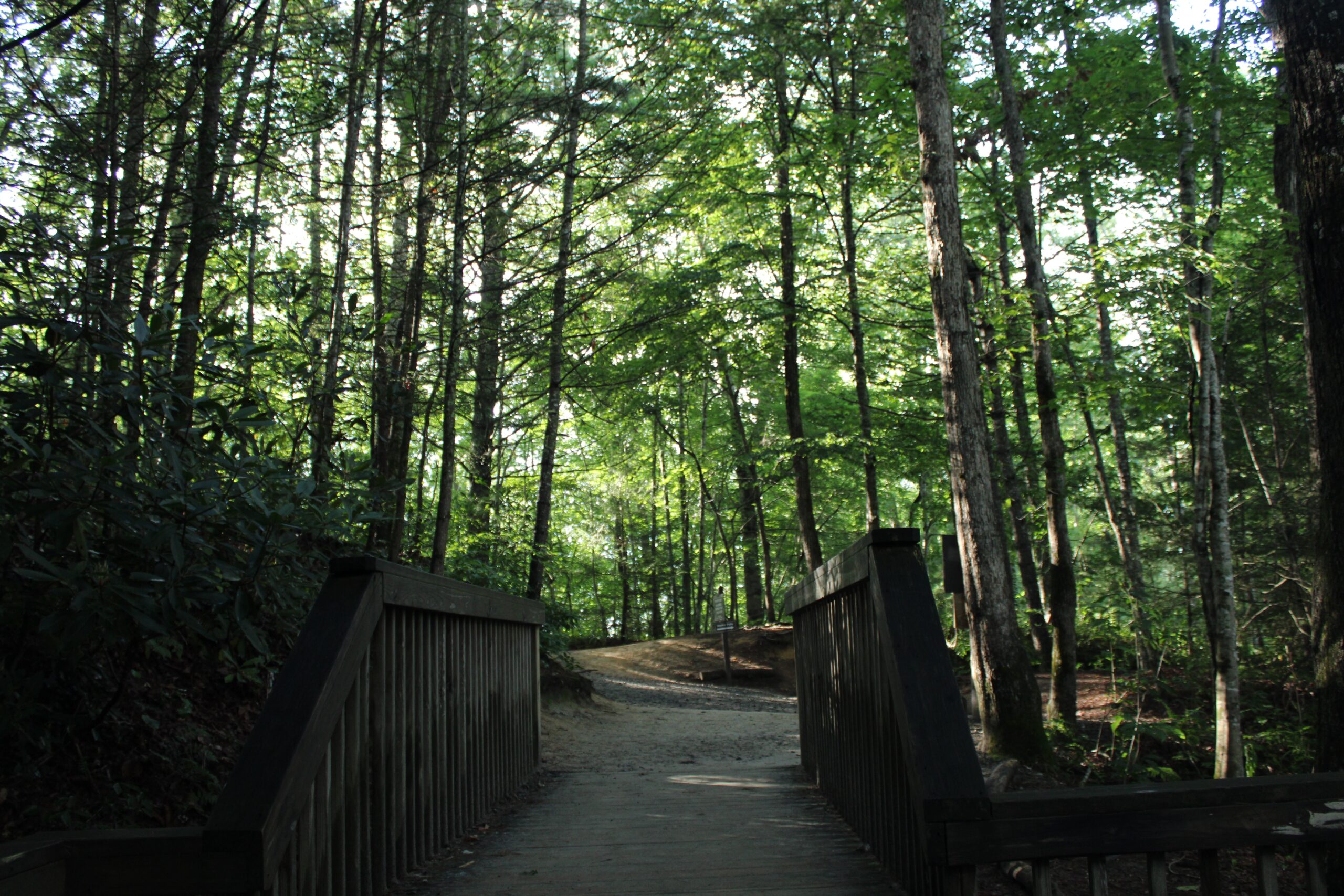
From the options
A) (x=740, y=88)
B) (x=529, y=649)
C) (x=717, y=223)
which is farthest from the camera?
(x=717, y=223)

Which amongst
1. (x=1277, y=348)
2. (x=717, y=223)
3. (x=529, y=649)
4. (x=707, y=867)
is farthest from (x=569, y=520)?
(x=707, y=867)

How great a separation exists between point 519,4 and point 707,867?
25.2ft

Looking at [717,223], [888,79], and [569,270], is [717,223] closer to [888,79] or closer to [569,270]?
[569,270]

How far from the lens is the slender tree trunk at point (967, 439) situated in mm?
6652

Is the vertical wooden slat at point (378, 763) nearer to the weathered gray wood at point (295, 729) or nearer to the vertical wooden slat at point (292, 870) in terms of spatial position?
the weathered gray wood at point (295, 729)

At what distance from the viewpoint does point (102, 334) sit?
130 inches

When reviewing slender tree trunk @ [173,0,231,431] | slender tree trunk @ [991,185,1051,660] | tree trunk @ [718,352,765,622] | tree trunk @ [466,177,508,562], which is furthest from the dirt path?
tree trunk @ [718,352,765,622]

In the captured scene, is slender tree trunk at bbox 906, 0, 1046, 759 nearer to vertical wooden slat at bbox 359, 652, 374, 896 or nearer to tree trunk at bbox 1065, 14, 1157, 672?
tree trunk at bbox 1065, 14, 1157, 672

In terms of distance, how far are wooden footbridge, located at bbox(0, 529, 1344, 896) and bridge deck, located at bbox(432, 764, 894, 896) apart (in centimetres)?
2

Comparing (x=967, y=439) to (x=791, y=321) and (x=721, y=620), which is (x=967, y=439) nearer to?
(x=791, y=321)

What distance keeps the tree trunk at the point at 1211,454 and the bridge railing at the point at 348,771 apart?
212 inches

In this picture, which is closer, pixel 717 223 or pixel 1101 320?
pixel 1101 320

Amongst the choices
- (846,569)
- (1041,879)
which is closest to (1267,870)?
(1041,879)

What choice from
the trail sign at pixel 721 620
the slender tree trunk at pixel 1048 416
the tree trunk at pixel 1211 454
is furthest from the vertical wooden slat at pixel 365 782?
the trail sign at pixel 721 620
